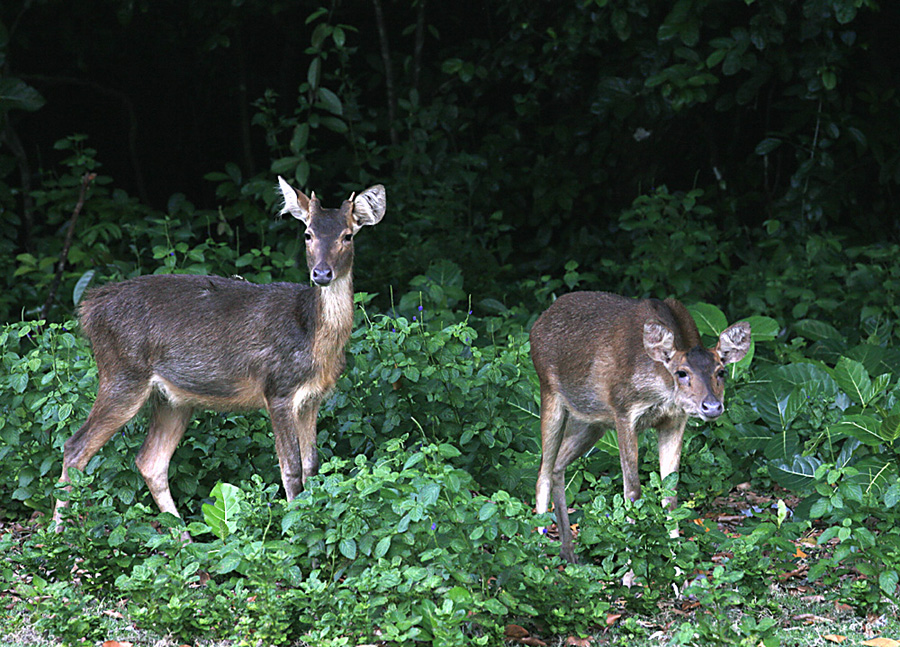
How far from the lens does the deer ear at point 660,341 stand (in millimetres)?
5590

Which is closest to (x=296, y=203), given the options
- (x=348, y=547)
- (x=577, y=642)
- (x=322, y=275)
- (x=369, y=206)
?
(x=369, y=206)

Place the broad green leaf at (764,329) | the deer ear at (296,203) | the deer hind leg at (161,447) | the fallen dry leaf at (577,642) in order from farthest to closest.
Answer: the broad green leaf at (764,329), the deer hind leg at (161,447), the deer ear at (296,203), the fallen dry leaf at (577,642)

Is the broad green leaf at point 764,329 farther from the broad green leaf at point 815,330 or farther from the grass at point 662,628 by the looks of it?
the grass at point 662,628

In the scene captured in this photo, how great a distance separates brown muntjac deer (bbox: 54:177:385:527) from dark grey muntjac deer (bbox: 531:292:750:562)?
1.17m

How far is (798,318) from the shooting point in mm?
9789

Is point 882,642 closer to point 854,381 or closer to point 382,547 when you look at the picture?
point 382,547

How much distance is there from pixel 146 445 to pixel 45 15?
6.50m

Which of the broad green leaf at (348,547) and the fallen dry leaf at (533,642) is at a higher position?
the broad green leaf at (348,547)

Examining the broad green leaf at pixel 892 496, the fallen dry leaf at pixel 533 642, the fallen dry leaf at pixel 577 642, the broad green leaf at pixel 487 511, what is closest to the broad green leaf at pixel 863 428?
the broad green leaf at pixel 892 496

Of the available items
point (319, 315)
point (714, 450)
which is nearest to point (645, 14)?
point (714, 450)

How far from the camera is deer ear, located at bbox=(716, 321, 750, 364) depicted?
5645 mm

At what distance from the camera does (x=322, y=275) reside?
584 cm

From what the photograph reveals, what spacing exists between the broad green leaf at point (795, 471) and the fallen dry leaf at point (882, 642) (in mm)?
1796

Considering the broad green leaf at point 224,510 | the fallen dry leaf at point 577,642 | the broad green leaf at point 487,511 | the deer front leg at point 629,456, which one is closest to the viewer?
the broad green leaf at point 487,511
